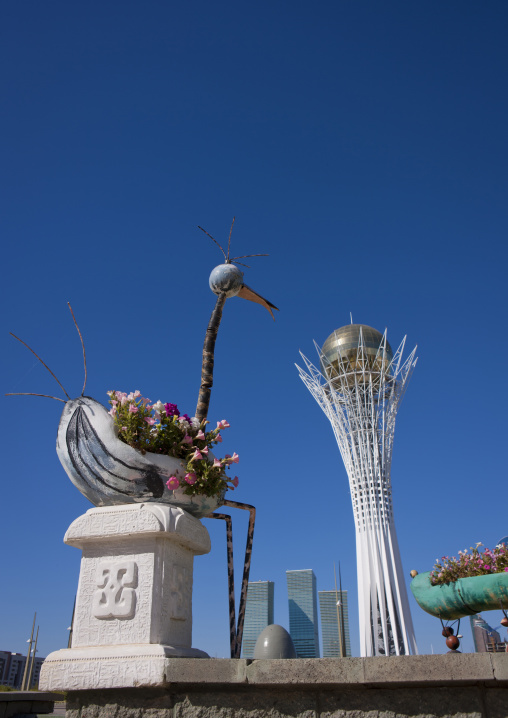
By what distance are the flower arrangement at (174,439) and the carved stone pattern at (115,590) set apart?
2.10ft

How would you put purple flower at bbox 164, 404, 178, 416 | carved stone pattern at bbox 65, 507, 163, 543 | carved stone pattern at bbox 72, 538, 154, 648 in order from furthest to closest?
1. purple flower at bbox 164, 404, 178, 416
2. carved stone pattern at bbox 65, 507, 163, 543
3. carved stone pattern at bbox 72, 538, 154, 648

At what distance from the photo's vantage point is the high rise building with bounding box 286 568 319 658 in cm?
11550

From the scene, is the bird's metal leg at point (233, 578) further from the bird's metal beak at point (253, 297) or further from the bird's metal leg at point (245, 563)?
the bird's metal beak at point (253, 297)

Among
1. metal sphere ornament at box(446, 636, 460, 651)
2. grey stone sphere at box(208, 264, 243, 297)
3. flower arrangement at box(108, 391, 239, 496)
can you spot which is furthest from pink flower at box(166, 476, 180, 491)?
metal sphere ornament at box(446, 636, 460, 651)

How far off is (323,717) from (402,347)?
40272mm

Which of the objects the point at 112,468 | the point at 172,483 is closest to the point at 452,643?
the point at 172,483

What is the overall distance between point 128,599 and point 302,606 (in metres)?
127

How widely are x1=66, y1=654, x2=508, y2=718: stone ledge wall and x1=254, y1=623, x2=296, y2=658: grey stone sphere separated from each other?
1705 cm

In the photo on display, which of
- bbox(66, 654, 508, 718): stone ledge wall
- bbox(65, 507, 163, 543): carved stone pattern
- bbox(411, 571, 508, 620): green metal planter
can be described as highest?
bbox(65, 507, 163, 543): carved stone pattern

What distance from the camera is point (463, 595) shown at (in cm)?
592

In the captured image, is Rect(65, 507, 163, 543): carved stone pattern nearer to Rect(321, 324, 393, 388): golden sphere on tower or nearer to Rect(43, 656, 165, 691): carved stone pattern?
Rect(43, 656, 165, 691): carved stone pattern

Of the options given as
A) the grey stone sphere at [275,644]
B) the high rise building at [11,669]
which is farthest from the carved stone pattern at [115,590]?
the high rise building at [11,669]

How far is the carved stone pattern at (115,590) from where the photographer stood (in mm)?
3736

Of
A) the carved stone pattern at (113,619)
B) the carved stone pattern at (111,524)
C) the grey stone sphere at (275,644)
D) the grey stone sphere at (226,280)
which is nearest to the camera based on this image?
the carved stone pattern at (113,619)
